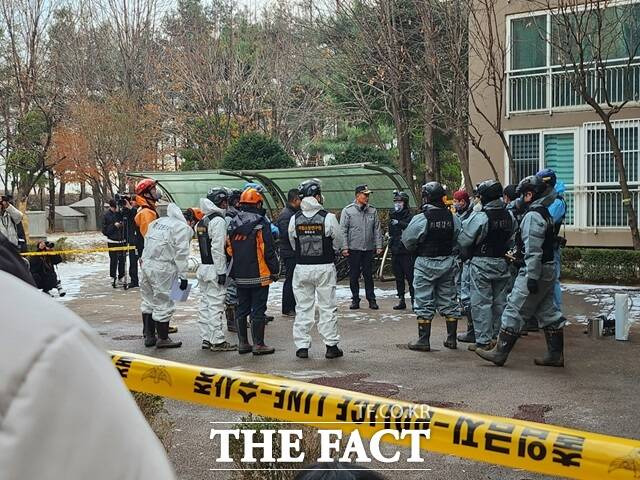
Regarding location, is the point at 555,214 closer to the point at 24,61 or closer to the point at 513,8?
the point at 513,8

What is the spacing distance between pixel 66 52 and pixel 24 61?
9.92 feet

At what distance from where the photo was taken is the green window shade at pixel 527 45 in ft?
64.5

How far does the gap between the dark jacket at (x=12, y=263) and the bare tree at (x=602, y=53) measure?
50.8ft

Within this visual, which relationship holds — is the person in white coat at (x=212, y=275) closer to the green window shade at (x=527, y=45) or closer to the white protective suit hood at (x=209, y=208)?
the white protective suit hood at (x=209, y=208)

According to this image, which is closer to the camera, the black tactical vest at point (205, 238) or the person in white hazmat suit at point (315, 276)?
the person in white hazmat suit at point (315, 276)

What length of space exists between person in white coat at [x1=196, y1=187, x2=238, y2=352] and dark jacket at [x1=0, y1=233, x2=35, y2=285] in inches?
359

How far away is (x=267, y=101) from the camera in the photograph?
35.0 meters

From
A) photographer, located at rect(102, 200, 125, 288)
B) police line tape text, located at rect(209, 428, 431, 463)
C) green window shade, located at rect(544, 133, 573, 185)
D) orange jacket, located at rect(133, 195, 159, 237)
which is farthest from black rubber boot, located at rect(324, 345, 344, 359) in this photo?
green window shade, located at rect(544, 133, 573, 185)

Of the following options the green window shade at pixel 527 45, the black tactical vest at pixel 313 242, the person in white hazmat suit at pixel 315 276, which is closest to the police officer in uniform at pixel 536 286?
the person in white hazmat suit at pixel 315 276

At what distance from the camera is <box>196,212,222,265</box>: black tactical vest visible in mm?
10469

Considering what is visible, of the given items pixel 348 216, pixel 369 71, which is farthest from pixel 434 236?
pixel 369 71

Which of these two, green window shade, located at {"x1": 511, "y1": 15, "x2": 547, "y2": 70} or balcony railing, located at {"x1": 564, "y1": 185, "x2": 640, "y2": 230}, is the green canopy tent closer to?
balcony railing, located at {"x1": 564, "y1": 185, "x2": 640, "y2": 230}

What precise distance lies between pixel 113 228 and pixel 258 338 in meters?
8.90

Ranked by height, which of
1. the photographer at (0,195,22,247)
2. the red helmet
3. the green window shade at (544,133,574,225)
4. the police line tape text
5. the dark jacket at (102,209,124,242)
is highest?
the green window shade at (544,133,574,225)
